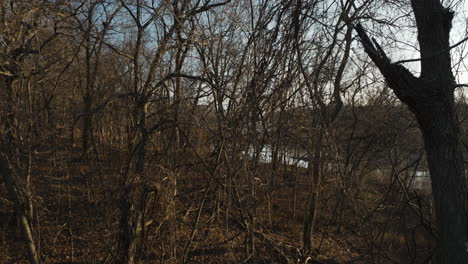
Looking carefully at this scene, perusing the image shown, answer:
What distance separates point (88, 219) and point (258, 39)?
503 centimetres

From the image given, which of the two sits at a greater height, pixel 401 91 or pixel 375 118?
pixel 375 118

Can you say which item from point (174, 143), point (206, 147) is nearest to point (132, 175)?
point (174, 143)

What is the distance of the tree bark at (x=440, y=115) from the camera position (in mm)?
2121

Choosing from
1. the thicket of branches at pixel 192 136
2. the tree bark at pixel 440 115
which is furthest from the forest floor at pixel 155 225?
the tree bark at pixel 440 115

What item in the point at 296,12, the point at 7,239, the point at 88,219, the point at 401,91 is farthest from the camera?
the point at 7,239

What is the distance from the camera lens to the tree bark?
6.96 feet

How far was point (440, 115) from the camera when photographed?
2.14m

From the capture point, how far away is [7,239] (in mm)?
6711

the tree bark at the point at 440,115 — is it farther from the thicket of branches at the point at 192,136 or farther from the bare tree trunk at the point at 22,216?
the bare tree trunk at the point at 22,216

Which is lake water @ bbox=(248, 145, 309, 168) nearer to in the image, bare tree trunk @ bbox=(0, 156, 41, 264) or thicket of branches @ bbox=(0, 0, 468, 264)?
thicket of branches @ bbox=(0, 0, 468, 264)

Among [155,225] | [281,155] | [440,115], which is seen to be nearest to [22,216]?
[155,225]

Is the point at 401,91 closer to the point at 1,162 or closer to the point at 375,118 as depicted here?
the point at 1,162

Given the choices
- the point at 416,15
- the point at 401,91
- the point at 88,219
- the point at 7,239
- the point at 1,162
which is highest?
the point at 416,15

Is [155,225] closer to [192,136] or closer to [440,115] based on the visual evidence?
[192,136]
